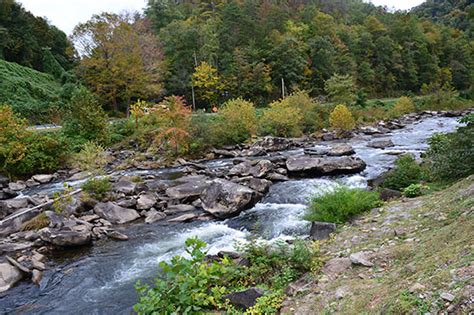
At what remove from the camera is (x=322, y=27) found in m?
52.0

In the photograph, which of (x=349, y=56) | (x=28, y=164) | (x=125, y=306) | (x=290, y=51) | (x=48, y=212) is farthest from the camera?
(x=349, y=56)

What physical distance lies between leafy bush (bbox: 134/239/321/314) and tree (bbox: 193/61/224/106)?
111 feet

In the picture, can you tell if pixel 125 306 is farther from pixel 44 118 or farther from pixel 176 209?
pixel 44 118

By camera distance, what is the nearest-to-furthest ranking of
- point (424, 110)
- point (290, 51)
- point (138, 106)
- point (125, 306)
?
point (125, 306), point (138, 106), point (424, 110), point (290, 51)

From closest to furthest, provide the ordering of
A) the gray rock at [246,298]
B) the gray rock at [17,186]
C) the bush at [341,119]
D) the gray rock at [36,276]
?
the gray rock at [246,298], the gray rock at [36,276], the gray rock at [17,186], the bush at [341,119]

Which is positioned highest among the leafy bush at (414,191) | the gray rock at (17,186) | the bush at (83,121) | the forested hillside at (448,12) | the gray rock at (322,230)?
the forested hillside at (448,12)

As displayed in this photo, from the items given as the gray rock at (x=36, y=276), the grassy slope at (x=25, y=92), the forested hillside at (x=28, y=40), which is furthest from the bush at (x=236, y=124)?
the forested hillside at (x=28, y=40)

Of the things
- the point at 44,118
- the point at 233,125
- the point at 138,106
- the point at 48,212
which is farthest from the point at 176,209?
the point at 44,118

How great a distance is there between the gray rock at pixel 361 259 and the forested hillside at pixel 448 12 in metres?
80.6

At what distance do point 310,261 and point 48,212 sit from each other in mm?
8773

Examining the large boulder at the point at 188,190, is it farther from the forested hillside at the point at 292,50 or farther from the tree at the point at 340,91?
the forested hillside at the point at 292,50

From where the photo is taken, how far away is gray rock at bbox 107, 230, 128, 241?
30.6 feet

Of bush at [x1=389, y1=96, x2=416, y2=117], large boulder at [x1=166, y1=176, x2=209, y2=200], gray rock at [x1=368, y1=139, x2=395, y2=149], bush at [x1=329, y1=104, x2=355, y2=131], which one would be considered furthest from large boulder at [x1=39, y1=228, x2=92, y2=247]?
bush at [x1=389, y1=96, x2=416, y2=117]

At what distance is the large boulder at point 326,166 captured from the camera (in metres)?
13.9
